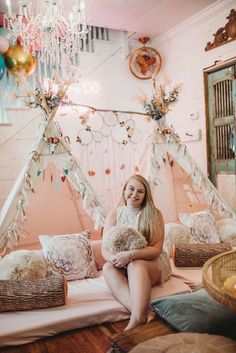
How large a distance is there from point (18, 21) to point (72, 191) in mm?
1766

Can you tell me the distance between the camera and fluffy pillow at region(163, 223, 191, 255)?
300 cm

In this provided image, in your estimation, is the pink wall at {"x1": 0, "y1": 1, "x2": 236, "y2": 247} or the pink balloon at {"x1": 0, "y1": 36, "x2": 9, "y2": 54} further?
the pink balloon at {"x1": 0, "y1": 36, "x2": 9, "y2": 54}

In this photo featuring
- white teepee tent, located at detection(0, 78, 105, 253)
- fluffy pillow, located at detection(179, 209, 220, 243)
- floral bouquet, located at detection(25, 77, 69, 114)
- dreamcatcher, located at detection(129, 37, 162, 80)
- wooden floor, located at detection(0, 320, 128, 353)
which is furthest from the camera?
dreamcatcher, located at detection(129, 37, 162, 80)

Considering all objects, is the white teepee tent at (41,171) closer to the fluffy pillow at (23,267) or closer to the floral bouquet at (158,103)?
the fluffy pillow at (23,267)

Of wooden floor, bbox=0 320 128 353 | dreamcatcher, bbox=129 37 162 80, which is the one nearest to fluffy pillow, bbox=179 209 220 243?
wooden floor, bbox=0 320 128 353

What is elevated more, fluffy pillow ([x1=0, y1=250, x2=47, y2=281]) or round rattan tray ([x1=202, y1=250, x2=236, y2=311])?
round rattan tray ([x1=202, y1=250, x2=236, y2=311])

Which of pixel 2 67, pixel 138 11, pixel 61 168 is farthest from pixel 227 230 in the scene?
pixel 2 67

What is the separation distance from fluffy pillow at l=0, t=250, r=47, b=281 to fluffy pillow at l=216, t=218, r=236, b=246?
167 centimetres

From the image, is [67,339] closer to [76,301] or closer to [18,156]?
[76,301]

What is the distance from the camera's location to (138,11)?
157 inches

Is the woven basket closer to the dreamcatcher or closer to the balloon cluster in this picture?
the balloon cluster

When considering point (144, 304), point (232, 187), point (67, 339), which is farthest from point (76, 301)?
point (232, 187)

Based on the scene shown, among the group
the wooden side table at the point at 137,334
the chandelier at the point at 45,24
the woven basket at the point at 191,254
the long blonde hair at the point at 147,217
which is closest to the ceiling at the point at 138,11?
the chandelier at the point at 45,24

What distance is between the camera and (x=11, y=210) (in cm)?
260
